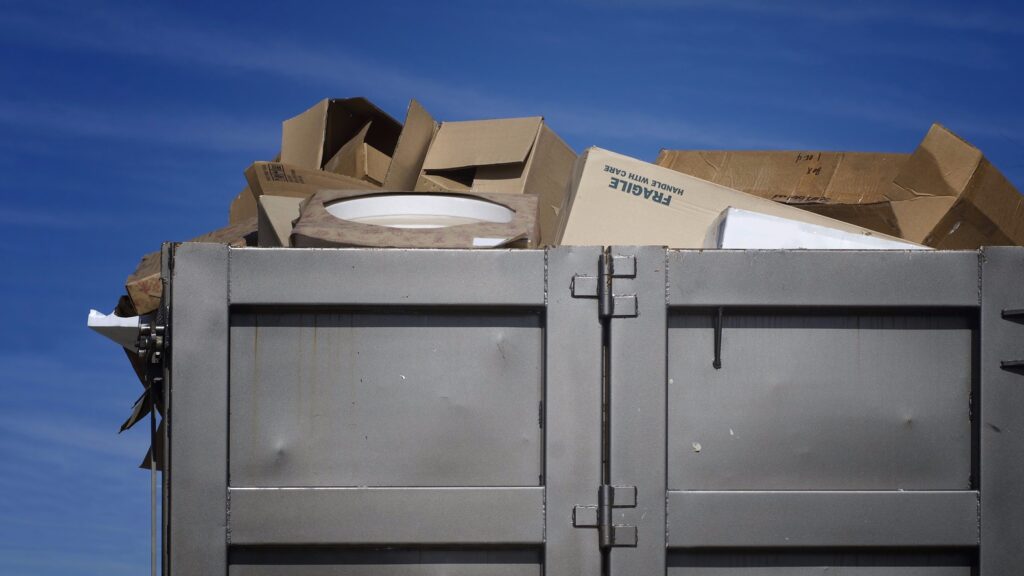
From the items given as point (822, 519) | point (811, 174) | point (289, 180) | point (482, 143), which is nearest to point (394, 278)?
point (289, 180)

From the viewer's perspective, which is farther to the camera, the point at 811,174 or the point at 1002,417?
the point at 811,174

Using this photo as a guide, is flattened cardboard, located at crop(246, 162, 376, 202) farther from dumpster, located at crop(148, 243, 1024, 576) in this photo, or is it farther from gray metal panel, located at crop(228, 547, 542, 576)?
gray metal panel, located at crop(228, 547, 542, 576)

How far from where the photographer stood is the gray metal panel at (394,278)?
8.93 feet

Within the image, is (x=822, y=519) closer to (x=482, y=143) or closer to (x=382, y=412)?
(x=382, y=412)

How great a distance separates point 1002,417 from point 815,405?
50 cm

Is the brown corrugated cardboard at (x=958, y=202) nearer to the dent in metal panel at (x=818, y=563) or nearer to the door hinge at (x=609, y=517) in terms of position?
the dent in metal panel at (x=818, y=563)

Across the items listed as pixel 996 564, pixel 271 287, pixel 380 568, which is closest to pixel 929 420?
pixel 996 564

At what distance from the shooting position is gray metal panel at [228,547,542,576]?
2725 mm

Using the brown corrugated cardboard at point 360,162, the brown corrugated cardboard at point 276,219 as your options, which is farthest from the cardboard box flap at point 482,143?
the brown corrugated cardboard at point 276,219

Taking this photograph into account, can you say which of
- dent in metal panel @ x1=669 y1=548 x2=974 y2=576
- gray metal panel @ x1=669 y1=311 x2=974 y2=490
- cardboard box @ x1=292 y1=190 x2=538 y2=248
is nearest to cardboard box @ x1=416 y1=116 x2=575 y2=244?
cardboard box @ x1=292 y1=190 x2=538 y2=248

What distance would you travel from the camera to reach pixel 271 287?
8.96ft

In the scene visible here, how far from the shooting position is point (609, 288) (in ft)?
8.95

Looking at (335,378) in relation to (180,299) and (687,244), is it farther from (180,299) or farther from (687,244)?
(687,244)

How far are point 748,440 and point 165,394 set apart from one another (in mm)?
1526
